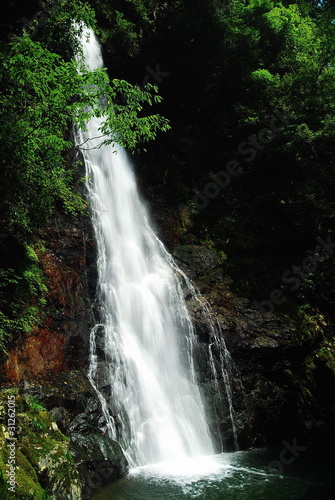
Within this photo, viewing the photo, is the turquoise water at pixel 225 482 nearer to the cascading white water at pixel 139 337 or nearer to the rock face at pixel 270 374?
the cascading white water at pixel 139 337

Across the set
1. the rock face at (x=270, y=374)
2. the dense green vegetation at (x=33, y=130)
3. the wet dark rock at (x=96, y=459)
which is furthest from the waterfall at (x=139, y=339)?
the dense green vegetation at (x=33, y=130)

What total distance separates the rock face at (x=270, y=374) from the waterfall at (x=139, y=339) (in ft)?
2.07

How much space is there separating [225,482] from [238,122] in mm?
13604

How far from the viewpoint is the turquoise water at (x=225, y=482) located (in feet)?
17.4

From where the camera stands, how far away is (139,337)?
8.47 meters

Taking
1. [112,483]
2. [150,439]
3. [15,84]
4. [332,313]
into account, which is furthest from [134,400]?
[332,313]

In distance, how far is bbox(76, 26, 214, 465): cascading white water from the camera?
22.9 ft

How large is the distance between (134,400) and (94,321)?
1999 millimetres

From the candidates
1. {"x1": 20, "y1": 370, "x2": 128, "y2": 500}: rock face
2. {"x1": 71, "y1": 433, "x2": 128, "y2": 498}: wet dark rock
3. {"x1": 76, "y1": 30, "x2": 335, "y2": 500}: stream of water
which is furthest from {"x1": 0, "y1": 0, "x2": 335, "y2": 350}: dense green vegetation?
{"x1": 71, "y1": 433, "x2": 128, "y2": 498}: wet dark rock

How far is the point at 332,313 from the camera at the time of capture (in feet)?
37.6

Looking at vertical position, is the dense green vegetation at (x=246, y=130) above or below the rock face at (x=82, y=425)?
above

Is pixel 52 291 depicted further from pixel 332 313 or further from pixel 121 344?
pixel 332 313

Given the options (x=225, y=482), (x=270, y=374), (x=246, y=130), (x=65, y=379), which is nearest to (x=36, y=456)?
(x=65, y=379)

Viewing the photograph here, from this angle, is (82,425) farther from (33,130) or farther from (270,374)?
(270,374)
